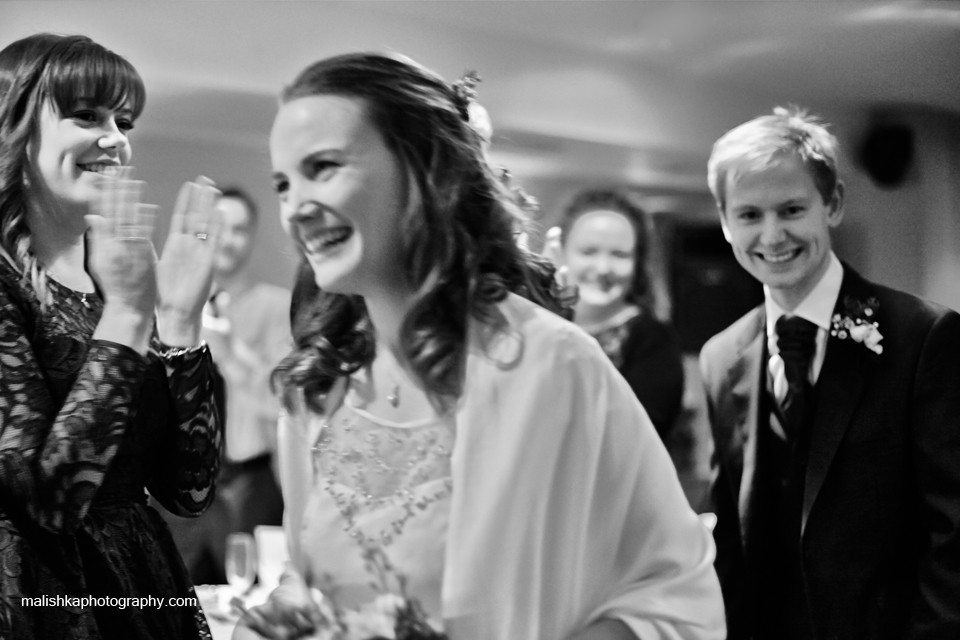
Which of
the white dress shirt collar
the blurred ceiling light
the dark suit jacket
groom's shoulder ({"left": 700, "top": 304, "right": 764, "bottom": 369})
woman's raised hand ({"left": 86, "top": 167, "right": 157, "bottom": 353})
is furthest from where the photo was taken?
the blurred ceiling light

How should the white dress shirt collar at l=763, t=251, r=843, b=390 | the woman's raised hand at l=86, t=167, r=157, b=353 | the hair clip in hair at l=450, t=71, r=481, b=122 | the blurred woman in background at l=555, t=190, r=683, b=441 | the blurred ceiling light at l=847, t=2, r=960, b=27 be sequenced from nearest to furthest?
the hair clip in hair at l=450, t=71, r=481, b=122, the woman's raised hand at l=86, t=167, r=157, b=353, the white dress shirt collar at l=763, t=251, r=843, b=390, the blurred woman in background at l=555, t=190, r=683, b=441, the blurred ceiling light at l=847, t=2, r=960, b=27

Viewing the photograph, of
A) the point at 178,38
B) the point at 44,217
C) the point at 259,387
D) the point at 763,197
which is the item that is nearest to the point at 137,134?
the point at 178,38

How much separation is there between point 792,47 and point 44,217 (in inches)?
127

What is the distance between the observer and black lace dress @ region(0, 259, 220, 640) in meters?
1.17

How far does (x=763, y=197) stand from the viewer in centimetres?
172

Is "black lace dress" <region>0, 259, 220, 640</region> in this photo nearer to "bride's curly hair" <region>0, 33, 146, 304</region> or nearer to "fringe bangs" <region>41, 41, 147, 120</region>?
"bride's curly hair" <region>0, 33, 146, 304</region>

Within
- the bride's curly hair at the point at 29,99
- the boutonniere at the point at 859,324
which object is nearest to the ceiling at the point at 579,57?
the bride's curly hair at the point at 29,99

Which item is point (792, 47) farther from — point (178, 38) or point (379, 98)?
point (379, 98)

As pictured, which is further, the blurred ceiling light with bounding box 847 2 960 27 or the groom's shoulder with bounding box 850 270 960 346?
the blurred ceiling light with bounding box 847 2 960 27

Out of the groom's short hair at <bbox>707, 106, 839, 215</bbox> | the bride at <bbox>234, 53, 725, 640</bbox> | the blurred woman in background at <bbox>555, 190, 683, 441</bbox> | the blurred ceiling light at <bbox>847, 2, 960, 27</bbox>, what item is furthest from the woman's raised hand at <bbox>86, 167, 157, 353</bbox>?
the blurred ceiling light at <bbox>847, 2, 960, 27</bbox>

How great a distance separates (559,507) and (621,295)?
61.7 inches

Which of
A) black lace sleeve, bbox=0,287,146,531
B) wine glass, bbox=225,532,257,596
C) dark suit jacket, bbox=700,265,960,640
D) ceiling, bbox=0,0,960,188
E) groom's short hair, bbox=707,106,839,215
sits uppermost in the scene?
ceiling, bbox=0,0,960,188

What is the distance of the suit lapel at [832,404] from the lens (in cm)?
164

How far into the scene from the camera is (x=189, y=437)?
1343 millimetres
